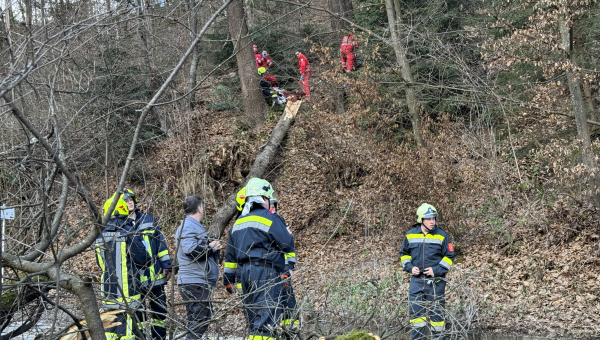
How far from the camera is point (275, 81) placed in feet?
58.5

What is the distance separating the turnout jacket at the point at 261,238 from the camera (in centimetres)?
583

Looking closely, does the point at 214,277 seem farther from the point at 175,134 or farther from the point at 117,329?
the point at 175,134

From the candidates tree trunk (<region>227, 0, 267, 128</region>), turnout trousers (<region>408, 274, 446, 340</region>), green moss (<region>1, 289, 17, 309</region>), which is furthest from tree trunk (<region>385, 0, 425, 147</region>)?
green moss (<region>1, 289, 17, 309</region>)

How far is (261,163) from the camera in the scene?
14438 millimetres

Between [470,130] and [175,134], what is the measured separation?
290 inches

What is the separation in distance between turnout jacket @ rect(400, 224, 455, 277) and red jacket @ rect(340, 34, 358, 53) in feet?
23.2

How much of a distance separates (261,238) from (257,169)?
8.54 meters

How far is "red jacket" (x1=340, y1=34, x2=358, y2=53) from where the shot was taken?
1342 centimetres

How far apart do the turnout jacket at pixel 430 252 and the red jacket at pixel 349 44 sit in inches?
278

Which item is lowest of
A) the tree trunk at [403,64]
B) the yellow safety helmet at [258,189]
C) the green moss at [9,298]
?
the green moss at [9,298]

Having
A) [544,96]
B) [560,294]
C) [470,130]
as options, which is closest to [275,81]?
[470,130]

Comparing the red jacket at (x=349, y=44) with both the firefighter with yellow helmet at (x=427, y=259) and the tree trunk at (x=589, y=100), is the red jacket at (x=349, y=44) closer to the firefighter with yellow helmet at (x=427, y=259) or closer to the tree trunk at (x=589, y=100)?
the tree trunk at (x=589, y=100)

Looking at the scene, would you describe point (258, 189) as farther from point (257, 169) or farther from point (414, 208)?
point (257, 169)

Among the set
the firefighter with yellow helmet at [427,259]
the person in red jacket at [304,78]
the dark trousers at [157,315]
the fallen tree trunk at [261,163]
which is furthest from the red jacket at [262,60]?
the dark trousers at [157,315]
